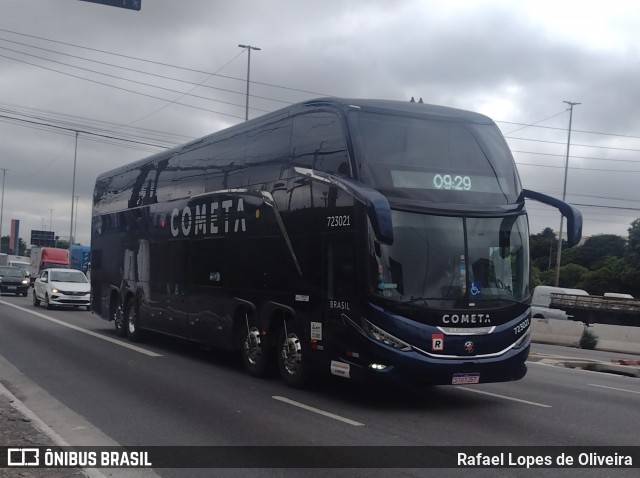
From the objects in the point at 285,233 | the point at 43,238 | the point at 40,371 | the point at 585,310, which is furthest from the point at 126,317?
the point at 43,238

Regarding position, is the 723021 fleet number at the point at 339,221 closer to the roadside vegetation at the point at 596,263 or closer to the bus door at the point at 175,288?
the bus door at the point at 175,288

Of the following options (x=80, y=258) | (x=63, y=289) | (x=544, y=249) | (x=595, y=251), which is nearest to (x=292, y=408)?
(x=63, y=289)

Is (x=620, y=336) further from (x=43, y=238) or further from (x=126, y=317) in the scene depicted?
(x=43, y=238)

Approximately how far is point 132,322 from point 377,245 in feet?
36.3

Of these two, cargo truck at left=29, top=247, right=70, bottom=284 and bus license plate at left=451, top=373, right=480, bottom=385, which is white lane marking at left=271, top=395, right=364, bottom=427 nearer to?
bus license plate at left=451, top=373, right=480, bottom=385

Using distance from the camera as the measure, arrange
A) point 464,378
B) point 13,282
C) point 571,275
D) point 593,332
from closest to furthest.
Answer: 1. point 464,378
2. point 593,332
3. point 13,282
4. point 571,275

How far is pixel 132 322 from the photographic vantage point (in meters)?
19.9

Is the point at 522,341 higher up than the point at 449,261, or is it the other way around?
the point at 449,261

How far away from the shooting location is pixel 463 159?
37.4 ft

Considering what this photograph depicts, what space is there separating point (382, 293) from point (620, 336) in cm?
1796

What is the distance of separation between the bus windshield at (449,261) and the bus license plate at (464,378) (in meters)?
0.94

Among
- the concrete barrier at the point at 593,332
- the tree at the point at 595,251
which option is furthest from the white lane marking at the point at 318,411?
the tree at the point at 595,251

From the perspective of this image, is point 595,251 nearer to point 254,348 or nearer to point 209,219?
point 209,219

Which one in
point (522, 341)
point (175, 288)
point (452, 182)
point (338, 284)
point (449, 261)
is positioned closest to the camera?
point (449, 261)
